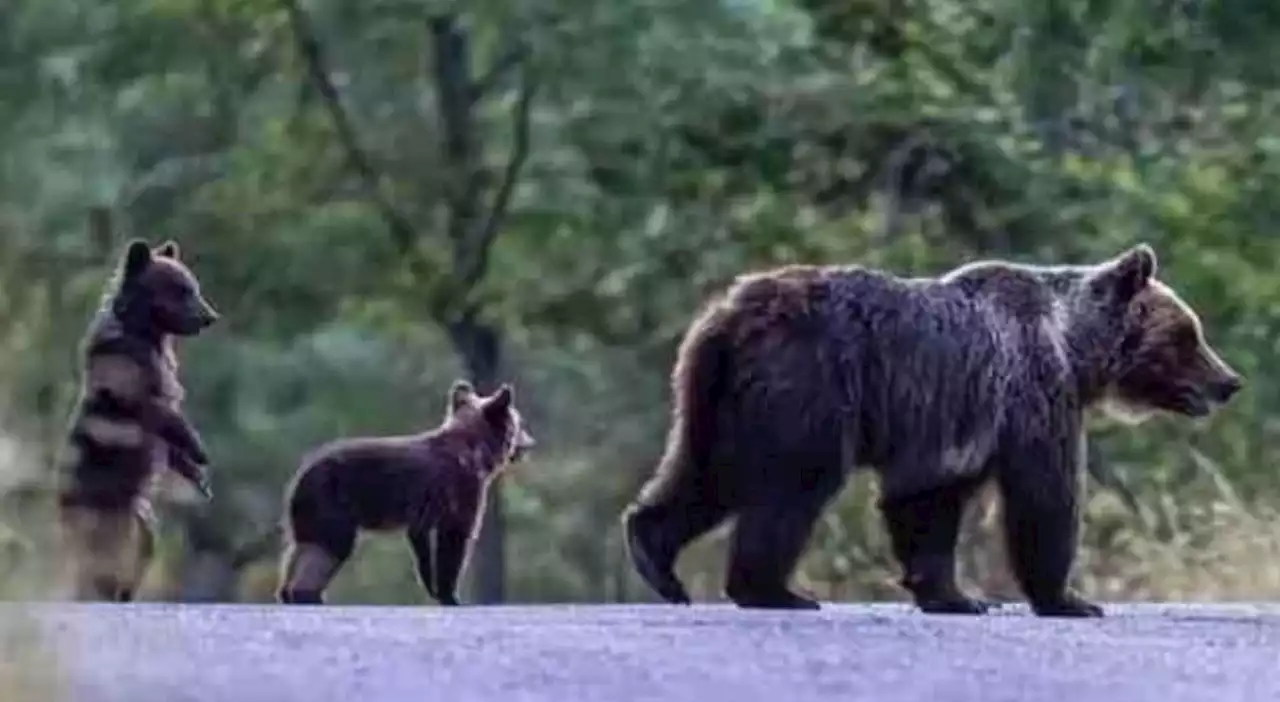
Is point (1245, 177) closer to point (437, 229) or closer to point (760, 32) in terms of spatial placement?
point (760, 32)

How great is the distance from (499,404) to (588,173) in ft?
38.4

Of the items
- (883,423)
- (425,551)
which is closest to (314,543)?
(425,551)

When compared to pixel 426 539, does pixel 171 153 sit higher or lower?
higher

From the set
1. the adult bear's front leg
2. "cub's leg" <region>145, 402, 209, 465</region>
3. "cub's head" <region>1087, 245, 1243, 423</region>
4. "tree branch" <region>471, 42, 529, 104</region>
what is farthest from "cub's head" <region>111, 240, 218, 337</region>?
"tree branch" <region>471, 42, 529, 104</region>

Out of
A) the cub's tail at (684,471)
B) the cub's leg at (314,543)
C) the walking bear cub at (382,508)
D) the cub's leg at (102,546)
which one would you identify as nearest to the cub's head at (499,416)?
the walking bear cub at (382,508)

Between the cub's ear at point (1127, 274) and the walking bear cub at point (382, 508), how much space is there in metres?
2.68

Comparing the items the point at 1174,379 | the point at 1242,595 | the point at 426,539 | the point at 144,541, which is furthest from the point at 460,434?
the point at 1242,595

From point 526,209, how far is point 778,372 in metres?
15.1

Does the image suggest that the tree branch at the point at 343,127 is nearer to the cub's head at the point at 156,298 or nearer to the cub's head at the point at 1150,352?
the cub's head at the point at 156,298

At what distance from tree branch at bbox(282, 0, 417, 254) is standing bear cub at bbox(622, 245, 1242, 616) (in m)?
14.3

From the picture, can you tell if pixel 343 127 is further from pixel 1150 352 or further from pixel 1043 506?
pixel 1043 506

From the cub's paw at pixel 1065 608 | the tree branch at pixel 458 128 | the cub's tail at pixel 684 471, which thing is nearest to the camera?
the cub's tail at pixel 684 471

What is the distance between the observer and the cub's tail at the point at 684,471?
11.8m

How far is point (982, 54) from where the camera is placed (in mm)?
27281
